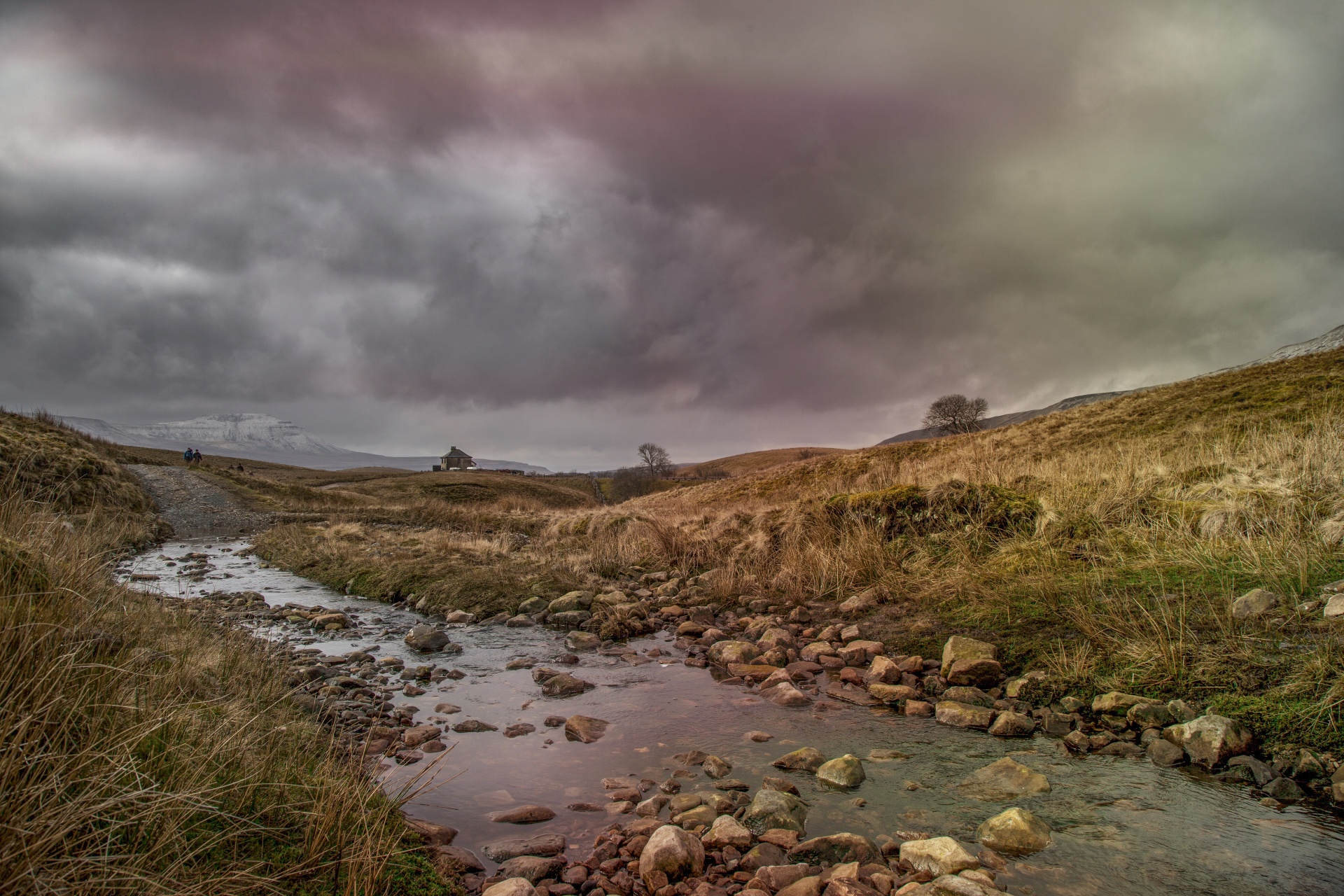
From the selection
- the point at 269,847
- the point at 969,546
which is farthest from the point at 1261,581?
the point at 269,847

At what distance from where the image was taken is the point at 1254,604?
5523 mm

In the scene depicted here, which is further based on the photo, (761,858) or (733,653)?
(733,653)

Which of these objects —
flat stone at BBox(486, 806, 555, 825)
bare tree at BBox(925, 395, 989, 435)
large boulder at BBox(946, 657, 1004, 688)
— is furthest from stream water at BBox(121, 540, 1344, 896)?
bare tree at BBox(925, 395, 989, 435)

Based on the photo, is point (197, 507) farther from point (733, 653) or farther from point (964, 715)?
point (964, 715)

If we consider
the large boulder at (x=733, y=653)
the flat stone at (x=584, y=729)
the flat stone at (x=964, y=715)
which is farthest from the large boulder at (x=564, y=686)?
the flat stone at (x=964, y=715)

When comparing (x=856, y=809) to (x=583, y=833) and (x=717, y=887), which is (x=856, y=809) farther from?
(x=583, y=833)

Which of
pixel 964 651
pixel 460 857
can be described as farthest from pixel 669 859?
pixel 964 651

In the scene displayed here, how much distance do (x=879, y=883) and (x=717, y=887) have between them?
0.90 metres

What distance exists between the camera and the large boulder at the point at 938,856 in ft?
11.0

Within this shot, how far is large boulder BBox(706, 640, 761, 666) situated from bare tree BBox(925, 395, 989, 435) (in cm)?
7687

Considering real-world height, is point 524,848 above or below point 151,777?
below

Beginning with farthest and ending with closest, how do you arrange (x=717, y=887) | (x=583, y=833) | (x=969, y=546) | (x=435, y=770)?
1. (x=969, y=546)
2. (x=435, y=770)
3. (x=583, y=833)
4. (x=717, y=887)

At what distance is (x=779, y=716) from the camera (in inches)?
235

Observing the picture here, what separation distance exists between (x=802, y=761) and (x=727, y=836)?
124cm
